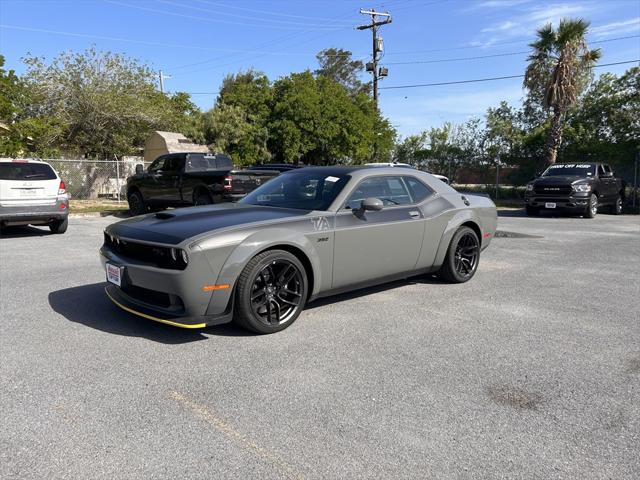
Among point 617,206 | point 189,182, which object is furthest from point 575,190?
point 189,182

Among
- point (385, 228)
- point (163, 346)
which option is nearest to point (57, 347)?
point (163, 346)

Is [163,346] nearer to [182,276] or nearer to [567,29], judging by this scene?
[182,276]

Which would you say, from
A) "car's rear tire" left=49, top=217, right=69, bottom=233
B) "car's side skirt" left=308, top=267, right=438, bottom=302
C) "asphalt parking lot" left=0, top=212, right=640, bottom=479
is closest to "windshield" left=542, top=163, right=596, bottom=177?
"asphalt parking lot" left=0, top=212, right=640, bottom=479

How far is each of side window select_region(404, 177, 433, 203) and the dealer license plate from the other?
10.6 feet

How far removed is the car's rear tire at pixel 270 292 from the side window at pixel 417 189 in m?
1.96

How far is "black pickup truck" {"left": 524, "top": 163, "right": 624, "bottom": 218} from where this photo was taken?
52.0 ft

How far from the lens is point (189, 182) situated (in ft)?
45.0

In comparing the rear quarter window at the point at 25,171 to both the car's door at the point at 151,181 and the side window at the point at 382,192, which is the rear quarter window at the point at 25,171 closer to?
the car's door at the point at 151,181

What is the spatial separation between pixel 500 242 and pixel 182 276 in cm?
780

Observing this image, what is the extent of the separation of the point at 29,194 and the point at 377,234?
819 centimetres

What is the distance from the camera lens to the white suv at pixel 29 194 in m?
10.2

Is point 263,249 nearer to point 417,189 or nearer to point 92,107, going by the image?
point 417,189

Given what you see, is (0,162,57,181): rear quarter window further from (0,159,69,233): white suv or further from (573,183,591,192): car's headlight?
(573,183,591,192): car's headlight

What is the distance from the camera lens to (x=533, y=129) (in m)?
28.5
